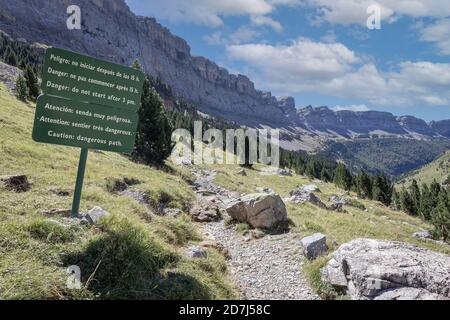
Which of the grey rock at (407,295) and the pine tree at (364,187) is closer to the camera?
the grey rock at (407,295)

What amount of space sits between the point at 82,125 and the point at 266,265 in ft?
25.5

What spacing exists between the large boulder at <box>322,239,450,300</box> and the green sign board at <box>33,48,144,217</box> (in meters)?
7.59

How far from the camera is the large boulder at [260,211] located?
1639cm

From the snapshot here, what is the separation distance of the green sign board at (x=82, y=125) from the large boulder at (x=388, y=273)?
25.0 feet

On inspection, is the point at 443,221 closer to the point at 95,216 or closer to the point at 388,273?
the point at 388,273

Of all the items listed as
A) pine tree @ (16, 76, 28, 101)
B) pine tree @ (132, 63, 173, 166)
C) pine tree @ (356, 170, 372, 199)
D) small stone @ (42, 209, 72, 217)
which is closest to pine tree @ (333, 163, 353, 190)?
pine tree @ (356, 170, 372, 199)

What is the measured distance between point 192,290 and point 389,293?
4.99 m

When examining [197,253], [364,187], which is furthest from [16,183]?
[364,187]

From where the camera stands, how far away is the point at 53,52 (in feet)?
29.4

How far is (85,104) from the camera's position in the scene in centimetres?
961

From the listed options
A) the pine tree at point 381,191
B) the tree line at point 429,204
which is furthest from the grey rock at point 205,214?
the pine tree at point 381,191

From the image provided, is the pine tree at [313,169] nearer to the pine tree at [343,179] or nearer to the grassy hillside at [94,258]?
the pine tree at [343,179]
